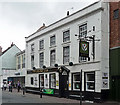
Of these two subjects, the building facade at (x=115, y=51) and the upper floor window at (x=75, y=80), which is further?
the upper floor window at (x=75, y=80)

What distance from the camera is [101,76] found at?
56.2 feet

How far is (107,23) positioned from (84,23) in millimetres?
2409

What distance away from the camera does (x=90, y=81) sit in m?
18.3

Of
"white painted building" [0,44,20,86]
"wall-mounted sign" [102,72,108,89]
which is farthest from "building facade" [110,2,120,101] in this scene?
"white painted building" [0,44,20,86]

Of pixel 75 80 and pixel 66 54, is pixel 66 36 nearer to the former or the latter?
pixel 66 54

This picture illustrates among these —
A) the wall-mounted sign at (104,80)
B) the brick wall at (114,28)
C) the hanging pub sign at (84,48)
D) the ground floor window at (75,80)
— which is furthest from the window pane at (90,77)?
the brick wall at (114,28)

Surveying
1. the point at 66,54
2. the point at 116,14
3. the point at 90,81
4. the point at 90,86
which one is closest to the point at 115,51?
the point at 116,14

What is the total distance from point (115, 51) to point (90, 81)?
3448 millimetres

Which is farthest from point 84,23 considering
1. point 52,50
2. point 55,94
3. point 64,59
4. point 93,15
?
point 55,94

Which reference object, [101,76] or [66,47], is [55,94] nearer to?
→ [66,47]

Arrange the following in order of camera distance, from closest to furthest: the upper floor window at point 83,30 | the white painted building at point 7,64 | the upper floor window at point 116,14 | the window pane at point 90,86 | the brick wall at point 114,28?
1. the brick wall at point 114,28
2. the upper floor window at point 116,14
3. the window pane at point 90,86
4. the upper floor window at point 83,30
5. the white painted building at point 7,64

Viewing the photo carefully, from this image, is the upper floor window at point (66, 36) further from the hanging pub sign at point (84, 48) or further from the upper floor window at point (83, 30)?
the hanging pub sign at point (84, 48)

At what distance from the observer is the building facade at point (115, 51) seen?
55.2ft

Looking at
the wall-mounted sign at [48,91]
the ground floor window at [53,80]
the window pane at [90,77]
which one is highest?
the window pane at [90,77]
